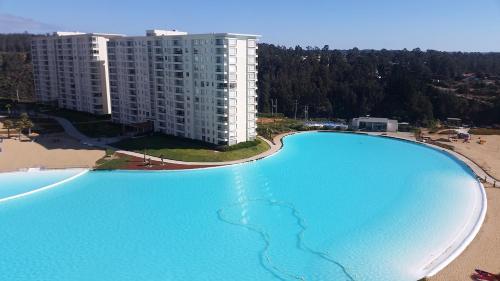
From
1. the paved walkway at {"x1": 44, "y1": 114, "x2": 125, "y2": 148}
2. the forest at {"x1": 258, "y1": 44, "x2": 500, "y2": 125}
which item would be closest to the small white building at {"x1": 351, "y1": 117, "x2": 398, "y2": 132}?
the forest at {"x1": 258, "y1": 44, "x2": 500, "y2": 125}

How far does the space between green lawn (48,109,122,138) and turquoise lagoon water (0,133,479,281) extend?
75.3 feet

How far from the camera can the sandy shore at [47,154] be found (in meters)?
58.1

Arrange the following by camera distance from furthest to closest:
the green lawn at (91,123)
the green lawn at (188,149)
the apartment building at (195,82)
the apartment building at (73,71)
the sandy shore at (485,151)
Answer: the apartment building at (73,71) → the green lawn at (91,123) → the apartment building at (195,82) → the green lawn at (188,149) → the sandy shore at (485,151)

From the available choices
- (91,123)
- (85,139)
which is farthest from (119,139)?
(91,123)

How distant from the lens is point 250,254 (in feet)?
111

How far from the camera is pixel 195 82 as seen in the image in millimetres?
68688

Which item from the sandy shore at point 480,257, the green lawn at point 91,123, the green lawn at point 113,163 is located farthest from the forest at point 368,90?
the sandy shore at point 480,257

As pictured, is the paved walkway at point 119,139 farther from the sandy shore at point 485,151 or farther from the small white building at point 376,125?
the sandy shore at point 485,151

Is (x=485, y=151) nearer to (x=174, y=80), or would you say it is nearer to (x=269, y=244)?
(x=269, y=244)

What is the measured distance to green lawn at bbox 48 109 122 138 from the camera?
3066 inches

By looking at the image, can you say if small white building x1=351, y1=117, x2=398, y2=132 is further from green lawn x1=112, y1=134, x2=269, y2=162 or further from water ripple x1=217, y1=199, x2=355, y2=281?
water ripple x1=217, y1=199, x2=355, y2=281

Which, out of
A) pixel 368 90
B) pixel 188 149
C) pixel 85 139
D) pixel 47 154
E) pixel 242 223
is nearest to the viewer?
pixel 242 223

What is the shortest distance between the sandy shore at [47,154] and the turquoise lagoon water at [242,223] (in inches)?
178

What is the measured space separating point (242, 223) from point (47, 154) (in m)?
38.6
